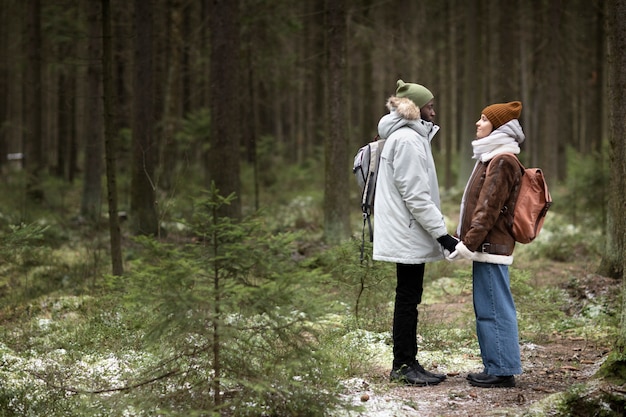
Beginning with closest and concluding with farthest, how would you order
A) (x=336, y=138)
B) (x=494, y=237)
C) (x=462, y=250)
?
(x=462, y=250) → (x=494, y=237) → (x=336, y=138)

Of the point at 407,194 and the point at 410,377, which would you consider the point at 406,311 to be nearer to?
the point at 410,377

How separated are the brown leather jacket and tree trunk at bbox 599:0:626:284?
11.6 feet

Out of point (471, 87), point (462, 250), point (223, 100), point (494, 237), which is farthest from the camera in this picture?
point (471, 87)

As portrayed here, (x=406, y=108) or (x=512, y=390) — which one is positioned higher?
(x=406, y=108)

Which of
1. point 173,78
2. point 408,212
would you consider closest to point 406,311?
point 408,212

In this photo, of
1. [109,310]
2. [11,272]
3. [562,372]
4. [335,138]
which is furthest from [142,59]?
[562,372]

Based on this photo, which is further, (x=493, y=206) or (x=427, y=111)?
(x=427, y=111)

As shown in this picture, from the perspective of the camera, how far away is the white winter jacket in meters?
5.10

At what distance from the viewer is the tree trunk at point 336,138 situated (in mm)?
12016

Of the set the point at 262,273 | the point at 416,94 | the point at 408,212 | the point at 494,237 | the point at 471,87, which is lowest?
the point at 262,273

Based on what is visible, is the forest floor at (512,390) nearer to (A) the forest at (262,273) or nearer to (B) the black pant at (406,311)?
(A) the forest at (262,273)

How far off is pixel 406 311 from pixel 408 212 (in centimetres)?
81

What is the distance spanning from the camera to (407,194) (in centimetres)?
511

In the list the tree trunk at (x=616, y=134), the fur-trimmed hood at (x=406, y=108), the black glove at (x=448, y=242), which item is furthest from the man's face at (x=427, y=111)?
the tree trunk at (x=616, y=134)
